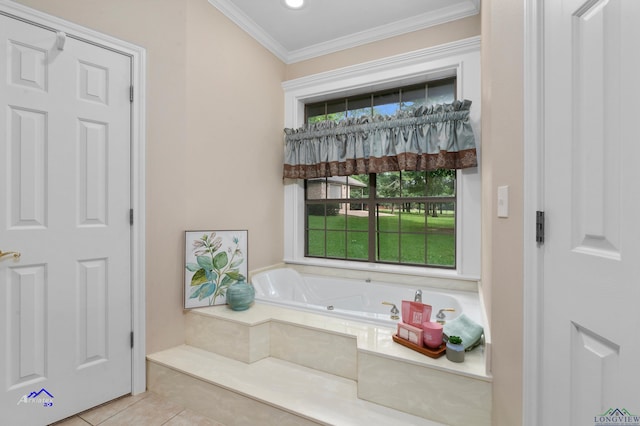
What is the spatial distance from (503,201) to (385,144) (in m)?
1.66

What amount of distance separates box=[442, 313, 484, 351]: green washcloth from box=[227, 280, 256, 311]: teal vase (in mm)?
1360

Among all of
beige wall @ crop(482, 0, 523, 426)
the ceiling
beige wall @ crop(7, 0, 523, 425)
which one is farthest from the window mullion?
beige wall @ crop(482, 0, 523, 426)

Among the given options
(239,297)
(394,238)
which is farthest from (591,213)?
(394,238)

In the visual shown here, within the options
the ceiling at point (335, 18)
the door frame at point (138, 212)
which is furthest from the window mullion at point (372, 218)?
the door frame at point (138, 212)

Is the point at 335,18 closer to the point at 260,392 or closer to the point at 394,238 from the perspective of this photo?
the point at 394,238

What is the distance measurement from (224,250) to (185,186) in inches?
23.5

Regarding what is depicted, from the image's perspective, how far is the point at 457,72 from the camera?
2520mm

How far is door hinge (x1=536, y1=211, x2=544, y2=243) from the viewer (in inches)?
36.4

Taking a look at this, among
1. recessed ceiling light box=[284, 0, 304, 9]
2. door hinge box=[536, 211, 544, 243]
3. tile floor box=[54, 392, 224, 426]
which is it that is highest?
recessed ceiling light box=[284, 0, 304, 9]

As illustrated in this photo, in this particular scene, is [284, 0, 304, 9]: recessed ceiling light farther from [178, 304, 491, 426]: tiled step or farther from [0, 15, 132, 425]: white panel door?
[178, 304, 491, 426]: tiled step

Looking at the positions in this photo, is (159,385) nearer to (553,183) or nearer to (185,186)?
(185,186)

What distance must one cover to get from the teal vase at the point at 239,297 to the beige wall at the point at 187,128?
38 centimetres

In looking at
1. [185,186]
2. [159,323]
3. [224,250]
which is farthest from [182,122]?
[159,323]

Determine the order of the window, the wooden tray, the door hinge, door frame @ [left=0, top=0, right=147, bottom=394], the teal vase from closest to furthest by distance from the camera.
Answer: the door hinge
the wooden tray
door frame @ [left=0, top=0, right=147, bottom=394]
the teal vase
the window
